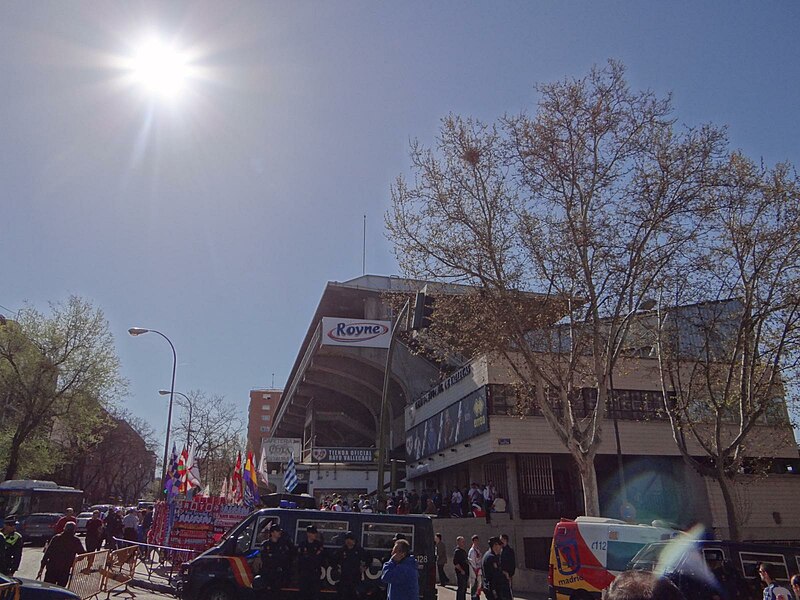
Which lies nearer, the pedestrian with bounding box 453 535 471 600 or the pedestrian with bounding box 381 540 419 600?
the pedestrian with bounding box 381 540 419 600

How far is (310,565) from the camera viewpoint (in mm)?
10508

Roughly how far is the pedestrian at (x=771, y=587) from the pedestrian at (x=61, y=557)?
1133cm

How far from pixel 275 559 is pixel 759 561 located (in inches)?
331

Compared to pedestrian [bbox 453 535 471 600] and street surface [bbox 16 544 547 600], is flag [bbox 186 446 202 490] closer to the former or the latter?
street surface [bbox 16 544 547 600]

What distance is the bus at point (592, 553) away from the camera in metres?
12.3

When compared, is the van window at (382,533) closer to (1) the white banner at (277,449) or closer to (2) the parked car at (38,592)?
(2) the parked car at (38,592)

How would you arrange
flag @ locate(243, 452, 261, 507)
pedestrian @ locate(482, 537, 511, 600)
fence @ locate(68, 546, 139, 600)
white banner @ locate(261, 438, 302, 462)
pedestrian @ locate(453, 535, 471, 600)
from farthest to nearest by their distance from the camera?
white banner @ locate(261, 438, 302, 462), flag @ locate(243, 452, 261, 507), pedestrian @ locate(453, 535, 471, 600), fence @ locate(68, 546, 139, 600), pedestrian @ locate(482, 537, 511, 600)

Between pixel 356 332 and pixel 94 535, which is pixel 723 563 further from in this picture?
pixel 356 332

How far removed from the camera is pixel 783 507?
1108 inches

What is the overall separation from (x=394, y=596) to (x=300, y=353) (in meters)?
55.8

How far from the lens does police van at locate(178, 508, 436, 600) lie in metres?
11.1

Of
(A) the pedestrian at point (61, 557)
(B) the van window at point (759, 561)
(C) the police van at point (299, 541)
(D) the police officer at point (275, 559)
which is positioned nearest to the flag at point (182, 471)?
(C) the police van at point (299, 541)

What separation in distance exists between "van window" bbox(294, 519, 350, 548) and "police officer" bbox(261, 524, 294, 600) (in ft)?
2.57

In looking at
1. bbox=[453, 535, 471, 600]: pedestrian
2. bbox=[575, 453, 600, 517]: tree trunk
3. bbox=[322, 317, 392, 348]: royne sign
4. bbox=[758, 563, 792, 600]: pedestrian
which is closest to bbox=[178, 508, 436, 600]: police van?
bbox=[453, 535, 471, 600]: pedestrian
